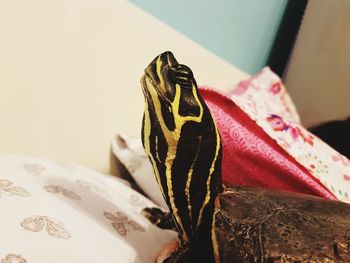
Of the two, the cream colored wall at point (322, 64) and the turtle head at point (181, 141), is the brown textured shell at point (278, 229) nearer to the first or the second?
the turtle head at point (181, 141)

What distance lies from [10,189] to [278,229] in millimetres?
361

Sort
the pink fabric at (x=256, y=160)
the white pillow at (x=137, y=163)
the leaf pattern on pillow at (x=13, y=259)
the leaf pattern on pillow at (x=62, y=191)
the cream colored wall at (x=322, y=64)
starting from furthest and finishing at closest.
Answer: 1. the cream colored wall at (x=322, y=64)
2. the white pillow at (x=137, y=163)
3. the pink fabric at (x=256, y=160)
4. the leaf pattern on pillow at (x=62, y=191)
5. the leaf pattern on pillow at (x=13, y=259)

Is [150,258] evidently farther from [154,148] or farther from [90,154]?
[90,154]

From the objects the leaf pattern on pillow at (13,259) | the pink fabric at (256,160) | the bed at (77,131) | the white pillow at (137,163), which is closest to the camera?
the leaf pattern on pillow at (13,259)

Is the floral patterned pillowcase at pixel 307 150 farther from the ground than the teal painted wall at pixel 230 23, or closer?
closer

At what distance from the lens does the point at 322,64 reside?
1670 millimetres

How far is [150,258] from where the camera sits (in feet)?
2.03

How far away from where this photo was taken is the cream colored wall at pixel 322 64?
5.28 feet

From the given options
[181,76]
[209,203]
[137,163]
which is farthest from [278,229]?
[137,163]

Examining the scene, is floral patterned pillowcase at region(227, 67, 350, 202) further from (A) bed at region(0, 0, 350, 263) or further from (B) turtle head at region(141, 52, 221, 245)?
(B) turtle head at region(141, 52, 221, 245)

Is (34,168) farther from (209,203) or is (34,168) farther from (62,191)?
(209,203)

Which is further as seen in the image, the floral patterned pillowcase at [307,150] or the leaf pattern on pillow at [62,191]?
the floral patterned pillowcase at [307,150]

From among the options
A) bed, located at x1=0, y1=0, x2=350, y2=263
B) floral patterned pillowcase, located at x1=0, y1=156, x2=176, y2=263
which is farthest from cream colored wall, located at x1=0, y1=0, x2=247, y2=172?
floral patterned pillowcase, located at x1=0, y1=156, x2=176, y2=263

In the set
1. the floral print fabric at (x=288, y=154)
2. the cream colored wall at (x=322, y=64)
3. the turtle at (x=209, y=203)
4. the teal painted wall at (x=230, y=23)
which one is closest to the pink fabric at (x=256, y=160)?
the floral print fabric at (x=288, y=154)
